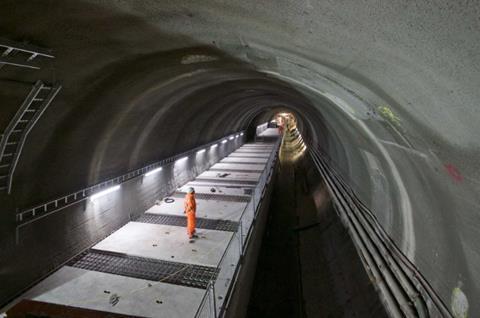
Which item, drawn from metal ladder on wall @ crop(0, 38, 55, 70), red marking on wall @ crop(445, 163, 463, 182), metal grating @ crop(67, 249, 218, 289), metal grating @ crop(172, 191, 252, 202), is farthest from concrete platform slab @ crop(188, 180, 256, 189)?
red marking on wall @ crop(445, 163, 463, 182)

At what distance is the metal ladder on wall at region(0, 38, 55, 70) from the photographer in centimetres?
347

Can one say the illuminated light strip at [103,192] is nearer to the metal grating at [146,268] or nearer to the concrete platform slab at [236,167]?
the metal grating at [146,268]

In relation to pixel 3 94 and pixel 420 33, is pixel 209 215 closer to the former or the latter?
pixel 3 94

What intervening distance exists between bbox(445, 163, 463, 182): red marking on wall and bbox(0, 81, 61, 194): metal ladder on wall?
4.97 meters

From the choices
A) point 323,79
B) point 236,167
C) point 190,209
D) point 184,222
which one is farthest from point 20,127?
point 236,167

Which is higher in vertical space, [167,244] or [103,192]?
[103,192]

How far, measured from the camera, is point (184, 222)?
29.4 ft

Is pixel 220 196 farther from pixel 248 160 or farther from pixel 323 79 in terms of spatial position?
pixel 248 160

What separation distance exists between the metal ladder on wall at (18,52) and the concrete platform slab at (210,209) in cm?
619

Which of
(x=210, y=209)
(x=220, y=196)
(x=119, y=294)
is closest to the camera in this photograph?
(x=119, y=294)

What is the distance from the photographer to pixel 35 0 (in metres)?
3.04

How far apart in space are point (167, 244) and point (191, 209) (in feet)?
3.08

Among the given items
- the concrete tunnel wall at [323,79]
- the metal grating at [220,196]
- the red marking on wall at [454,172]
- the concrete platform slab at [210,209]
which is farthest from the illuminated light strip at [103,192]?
the red marking on wall at [454,172]

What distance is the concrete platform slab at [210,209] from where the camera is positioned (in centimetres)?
946
